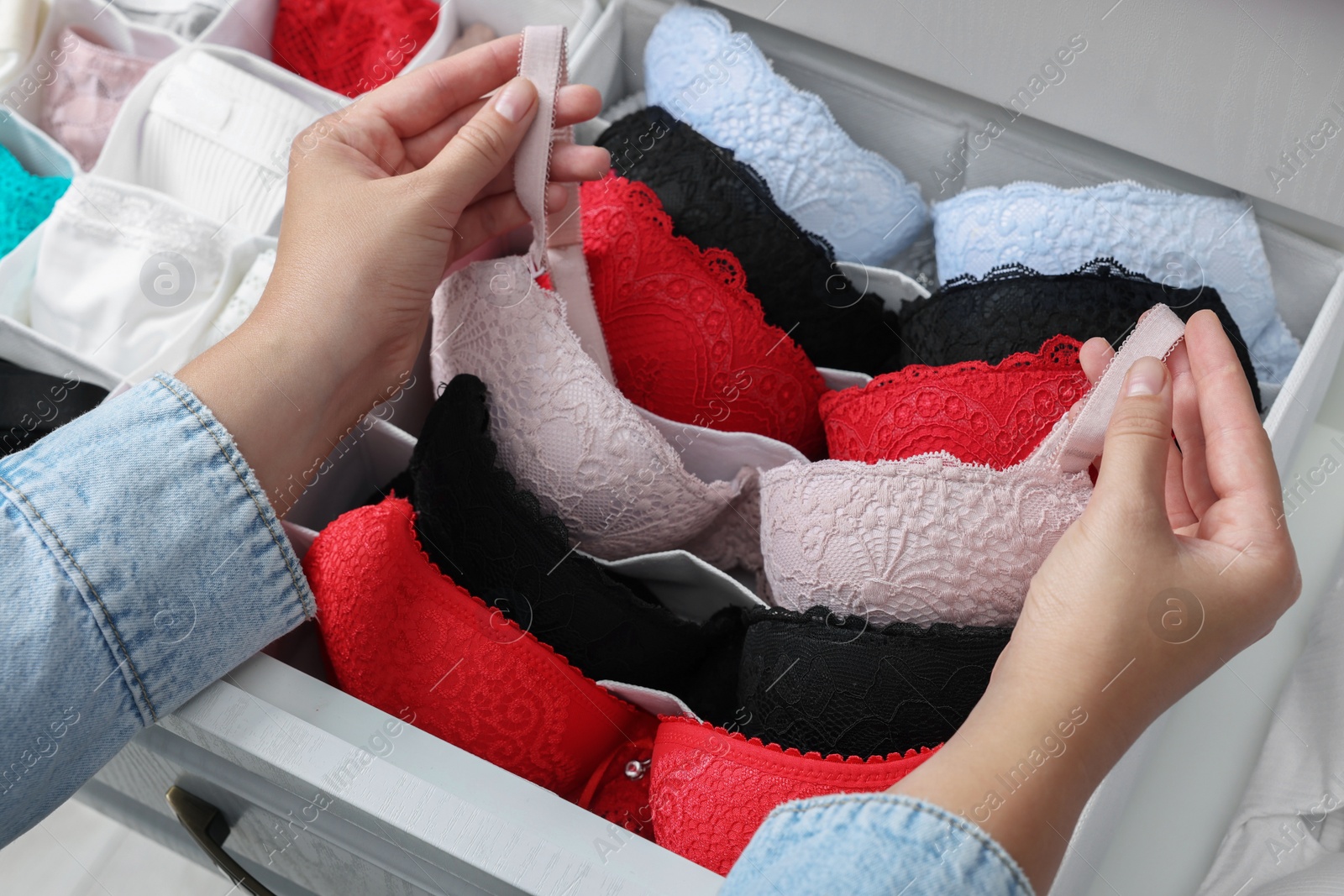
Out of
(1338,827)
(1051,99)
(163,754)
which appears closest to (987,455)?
(1051,99)

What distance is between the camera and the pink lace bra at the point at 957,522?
66 centimetres

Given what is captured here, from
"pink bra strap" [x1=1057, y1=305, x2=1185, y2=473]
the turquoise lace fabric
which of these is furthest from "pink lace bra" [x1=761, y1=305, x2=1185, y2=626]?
the turquoise lace fabric

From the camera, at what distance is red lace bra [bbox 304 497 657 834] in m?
0.64

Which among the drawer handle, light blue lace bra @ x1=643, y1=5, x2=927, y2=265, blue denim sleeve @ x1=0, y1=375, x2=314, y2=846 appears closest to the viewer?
blue denim sleeve @ x1=0, y1=375, x2=314, y2=846

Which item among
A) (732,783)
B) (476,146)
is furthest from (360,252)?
(732,783)

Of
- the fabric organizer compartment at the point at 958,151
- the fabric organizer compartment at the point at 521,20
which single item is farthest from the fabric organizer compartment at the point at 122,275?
the fabric organizer compartment at the point at 958,151

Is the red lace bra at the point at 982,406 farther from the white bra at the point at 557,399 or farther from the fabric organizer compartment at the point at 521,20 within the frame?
the fabric organizer compartment at the point at 521,20

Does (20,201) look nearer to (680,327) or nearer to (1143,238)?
(680,327)

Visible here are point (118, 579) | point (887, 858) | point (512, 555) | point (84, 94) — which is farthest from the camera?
point (84, 94)

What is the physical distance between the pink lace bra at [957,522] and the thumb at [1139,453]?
8cm

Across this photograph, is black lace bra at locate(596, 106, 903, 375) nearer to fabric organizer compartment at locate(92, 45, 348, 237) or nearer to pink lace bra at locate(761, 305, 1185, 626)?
pink lace bra at locate(761, 305, 1185, 626)

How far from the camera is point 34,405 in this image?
2.56 feet

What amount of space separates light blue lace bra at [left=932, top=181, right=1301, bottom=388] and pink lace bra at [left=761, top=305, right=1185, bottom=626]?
0.16 meters

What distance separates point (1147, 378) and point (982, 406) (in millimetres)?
141
